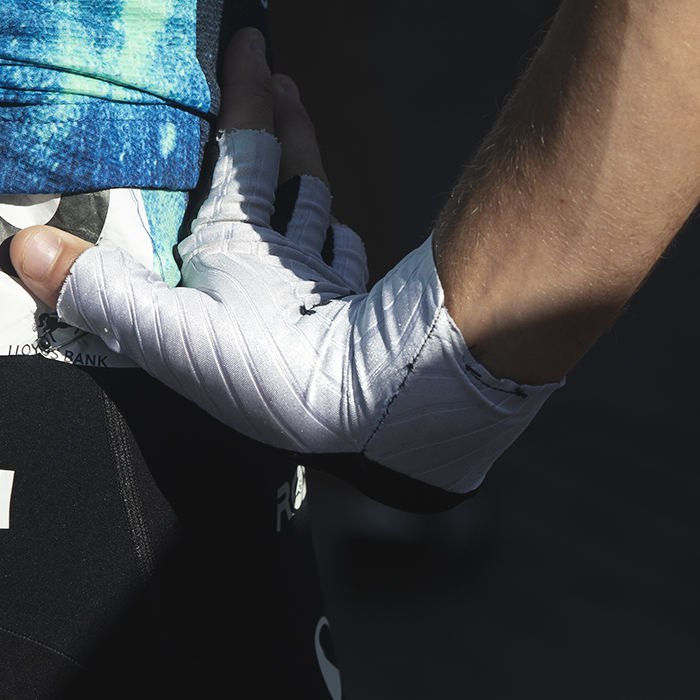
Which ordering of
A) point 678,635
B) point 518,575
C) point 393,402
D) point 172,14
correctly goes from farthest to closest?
point 518,575, point 678,635, point 172,14, point 393,402

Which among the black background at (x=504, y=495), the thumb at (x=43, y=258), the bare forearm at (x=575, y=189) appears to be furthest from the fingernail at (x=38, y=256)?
the black background at (x=504, y=495)

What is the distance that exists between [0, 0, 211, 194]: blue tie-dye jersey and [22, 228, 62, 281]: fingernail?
4 centimetres

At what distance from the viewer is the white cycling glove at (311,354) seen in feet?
1.28

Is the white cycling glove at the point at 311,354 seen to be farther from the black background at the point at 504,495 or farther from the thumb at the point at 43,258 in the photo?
the black background at the point at 504,495

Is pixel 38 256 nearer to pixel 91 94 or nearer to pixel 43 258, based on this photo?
pixel 43 258

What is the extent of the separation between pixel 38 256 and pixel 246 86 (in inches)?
10.2

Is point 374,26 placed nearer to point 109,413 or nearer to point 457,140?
point 457,140

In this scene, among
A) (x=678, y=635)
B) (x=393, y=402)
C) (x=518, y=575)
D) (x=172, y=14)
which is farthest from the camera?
(x=518, y=575)

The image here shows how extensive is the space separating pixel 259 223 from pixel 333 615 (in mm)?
981

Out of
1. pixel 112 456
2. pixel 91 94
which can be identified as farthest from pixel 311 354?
pixel 91 94

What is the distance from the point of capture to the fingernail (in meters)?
0.46

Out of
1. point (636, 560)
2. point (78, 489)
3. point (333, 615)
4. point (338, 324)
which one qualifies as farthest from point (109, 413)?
point (636, 560)

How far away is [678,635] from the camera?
1.10 m

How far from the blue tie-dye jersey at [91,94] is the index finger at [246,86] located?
6 cm
